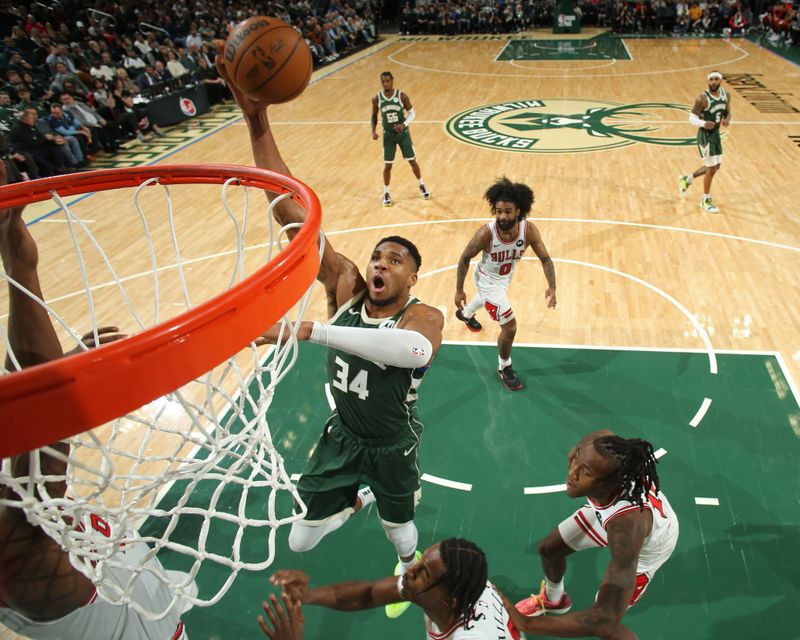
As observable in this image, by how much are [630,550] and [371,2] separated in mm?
29470

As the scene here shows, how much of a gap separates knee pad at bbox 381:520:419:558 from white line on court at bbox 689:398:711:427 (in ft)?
7.97

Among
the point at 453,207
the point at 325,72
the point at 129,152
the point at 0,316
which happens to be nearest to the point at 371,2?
the point at 325,72

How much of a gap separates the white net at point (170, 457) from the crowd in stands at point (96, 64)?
7.60 ft

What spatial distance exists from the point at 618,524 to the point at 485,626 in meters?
0.82

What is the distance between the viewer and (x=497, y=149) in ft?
35.5

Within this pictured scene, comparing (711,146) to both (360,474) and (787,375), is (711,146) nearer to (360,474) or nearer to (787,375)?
(787,375)

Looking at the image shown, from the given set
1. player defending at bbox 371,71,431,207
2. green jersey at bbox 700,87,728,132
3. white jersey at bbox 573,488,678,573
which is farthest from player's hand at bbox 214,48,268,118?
green jersey at bbox 700,87,728,132

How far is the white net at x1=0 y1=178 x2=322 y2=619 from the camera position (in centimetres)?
187

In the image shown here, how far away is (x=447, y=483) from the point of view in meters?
4.12

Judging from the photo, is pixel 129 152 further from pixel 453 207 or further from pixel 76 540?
pixel 76 540

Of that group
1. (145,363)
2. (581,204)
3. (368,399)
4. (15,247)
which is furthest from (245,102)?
(581,204)

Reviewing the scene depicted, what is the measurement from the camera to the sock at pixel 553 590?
3215 mm

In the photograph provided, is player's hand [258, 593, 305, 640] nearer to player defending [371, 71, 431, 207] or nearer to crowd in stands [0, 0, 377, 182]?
player defending [371, 71, 431, 207]

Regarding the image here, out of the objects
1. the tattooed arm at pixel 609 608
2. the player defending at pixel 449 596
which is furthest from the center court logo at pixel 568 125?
the player defending at pixel 449 596
